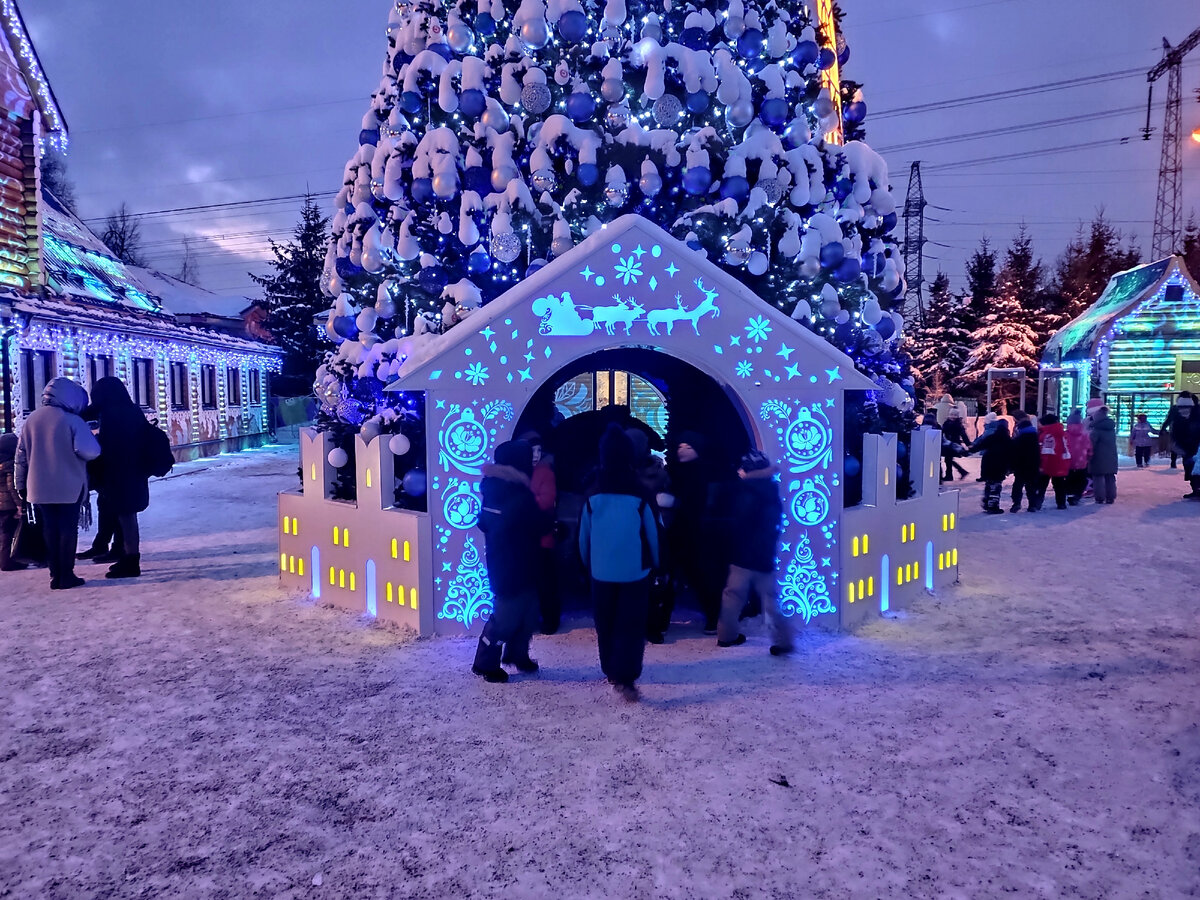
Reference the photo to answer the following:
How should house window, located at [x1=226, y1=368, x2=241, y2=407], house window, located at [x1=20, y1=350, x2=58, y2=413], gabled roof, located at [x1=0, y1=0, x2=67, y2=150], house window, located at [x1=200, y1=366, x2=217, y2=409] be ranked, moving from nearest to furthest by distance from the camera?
gabled roof, located at [x1=0, y1=0, x2=67, y2=150]
house window, located at [x1=20, y1=350, x2=58, y2=413]
house window, located at [x1=200, y1=366, x2=217, y2=409]
house window, located at [x1=226, y1=368, x2=241, y2=407]

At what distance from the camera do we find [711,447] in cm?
743

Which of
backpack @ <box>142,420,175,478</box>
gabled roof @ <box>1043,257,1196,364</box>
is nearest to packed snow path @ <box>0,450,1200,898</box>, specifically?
backpack @ <box>142,420,175,478</box>

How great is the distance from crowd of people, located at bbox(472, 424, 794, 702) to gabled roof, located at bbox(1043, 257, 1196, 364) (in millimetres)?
25115

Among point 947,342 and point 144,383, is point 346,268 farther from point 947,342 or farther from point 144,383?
point 947,342

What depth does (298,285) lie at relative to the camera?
3578 cm

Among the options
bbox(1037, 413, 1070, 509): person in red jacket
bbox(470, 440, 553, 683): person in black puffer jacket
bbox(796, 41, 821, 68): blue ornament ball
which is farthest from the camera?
bbox(1037, 413, 1070, 509): person in red jacket

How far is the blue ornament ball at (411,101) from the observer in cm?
749

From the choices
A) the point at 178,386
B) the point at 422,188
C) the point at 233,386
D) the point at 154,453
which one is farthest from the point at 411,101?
the point at 233,386

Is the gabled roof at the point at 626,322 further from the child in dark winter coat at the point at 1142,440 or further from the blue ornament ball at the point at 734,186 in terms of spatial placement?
the child in dark winter coat at the point at 1142,440

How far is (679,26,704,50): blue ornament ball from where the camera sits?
732 cm

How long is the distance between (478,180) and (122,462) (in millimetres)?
4919

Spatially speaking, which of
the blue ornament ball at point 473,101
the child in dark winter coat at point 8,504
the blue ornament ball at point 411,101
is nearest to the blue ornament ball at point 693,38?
the blue ornament ball at point 473,101

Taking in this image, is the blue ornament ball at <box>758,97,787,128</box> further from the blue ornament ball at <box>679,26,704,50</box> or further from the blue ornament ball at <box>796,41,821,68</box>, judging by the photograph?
the blue ornament ball at <box>679,26,704,50</box>

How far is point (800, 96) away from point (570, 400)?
20.7 ft
